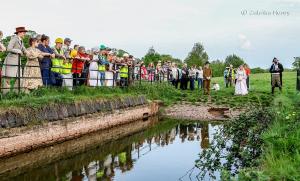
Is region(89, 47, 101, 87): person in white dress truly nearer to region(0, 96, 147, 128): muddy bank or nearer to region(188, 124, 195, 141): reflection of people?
region(0, 96, 147, 128): muddy bank

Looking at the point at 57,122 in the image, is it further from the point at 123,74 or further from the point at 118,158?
the point at 123,74

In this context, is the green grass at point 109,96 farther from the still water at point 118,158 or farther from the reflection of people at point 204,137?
the reflection of people at point 204,137

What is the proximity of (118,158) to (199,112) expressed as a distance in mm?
8919

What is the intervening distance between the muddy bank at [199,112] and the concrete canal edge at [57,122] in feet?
8.65

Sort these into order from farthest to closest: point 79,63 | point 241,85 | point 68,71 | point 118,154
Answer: point 241,85, point 79,63, point 68,71, point 118,154

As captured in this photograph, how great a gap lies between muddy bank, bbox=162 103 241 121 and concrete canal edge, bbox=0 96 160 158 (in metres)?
2.64

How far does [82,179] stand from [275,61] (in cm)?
1747

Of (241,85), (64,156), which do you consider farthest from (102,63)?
(241,85)

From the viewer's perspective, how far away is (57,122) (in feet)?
34.6

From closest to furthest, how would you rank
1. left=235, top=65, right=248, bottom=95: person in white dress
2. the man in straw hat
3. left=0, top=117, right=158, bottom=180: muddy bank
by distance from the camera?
left=0, top=117, right=158, bottom=180: muddy bank, the man in straw hat, left=235, top=65, right=248, bottom=95: person in white dress

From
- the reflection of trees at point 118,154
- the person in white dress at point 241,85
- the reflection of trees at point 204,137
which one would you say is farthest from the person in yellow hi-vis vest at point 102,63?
the person in white dress at point 241,85

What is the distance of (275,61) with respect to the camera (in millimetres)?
22703

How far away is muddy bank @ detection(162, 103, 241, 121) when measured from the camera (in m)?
16.7

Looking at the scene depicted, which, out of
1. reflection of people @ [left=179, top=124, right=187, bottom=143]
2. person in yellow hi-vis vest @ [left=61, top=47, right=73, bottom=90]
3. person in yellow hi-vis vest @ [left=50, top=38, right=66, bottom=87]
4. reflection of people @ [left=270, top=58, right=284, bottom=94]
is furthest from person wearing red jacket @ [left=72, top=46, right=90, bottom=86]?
reflection of people @ [left=270, top=58, right=284, bottom=94]
